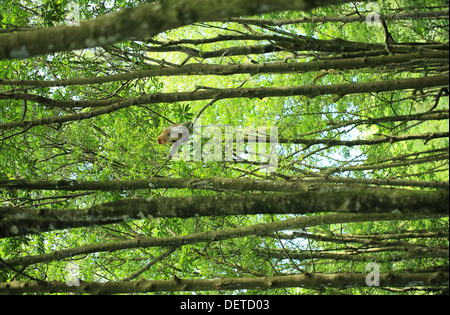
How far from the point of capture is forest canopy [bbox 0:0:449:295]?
288 centimetres

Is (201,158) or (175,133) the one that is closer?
(175,133)

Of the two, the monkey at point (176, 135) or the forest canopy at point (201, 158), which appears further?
the monkey at point (176, 135)

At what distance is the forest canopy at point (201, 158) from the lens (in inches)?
113

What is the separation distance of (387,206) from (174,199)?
146cm

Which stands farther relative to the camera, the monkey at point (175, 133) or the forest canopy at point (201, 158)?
the monkey at point (175, 133)

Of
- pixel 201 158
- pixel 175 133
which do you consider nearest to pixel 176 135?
pixel 175 133

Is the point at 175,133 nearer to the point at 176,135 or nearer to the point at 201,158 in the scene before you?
the point at 176,135

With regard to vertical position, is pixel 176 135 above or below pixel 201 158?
above

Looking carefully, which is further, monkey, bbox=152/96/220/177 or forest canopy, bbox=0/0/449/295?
monkey, bbox=152/96/220/177

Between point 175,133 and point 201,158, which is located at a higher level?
point 175,133

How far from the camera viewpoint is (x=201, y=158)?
19.5 feet

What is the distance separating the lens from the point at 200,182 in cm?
440

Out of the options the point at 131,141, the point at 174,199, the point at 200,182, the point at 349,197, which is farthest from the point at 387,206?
the point at 131,141
